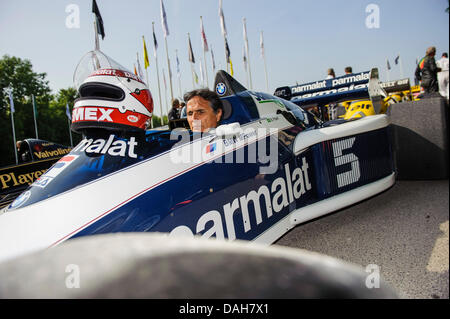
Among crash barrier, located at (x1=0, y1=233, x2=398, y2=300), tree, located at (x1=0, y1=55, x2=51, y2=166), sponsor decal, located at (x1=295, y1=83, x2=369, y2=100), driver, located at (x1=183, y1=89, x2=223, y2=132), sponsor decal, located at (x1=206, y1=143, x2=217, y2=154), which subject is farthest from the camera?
tree, located at (x1=0, y1=55, x2=51, y2=166)

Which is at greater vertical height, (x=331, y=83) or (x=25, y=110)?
(x=25, y=110)

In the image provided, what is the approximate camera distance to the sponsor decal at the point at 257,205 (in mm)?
1442

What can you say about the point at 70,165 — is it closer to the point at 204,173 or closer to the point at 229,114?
the point at 204,173

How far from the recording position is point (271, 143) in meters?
2.07

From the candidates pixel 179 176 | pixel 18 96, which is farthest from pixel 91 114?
pixel 18 96

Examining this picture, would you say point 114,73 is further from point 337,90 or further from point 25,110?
point 25,110

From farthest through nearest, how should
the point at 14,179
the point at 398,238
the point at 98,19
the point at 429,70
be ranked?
the point at 98,19 < the point at 429,70 < the point at 14,179 < the point at 398,238

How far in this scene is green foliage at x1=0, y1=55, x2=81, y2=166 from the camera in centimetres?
2520

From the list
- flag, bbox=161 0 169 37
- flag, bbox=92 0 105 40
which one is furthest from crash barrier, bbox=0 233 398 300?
flag, bbox=161 0 169 37

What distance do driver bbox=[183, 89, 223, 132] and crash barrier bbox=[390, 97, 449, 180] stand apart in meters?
2.23

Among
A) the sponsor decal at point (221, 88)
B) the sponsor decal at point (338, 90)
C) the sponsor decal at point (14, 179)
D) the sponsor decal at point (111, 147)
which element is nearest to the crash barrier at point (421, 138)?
the sponsor decal at point (338, 90)

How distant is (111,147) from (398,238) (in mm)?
2025

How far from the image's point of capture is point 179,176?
1448mm

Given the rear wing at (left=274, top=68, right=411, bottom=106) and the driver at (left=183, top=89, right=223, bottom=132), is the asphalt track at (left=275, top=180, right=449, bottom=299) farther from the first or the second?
the rear wing at (left=274, top=68, right=411, bottom=106)
